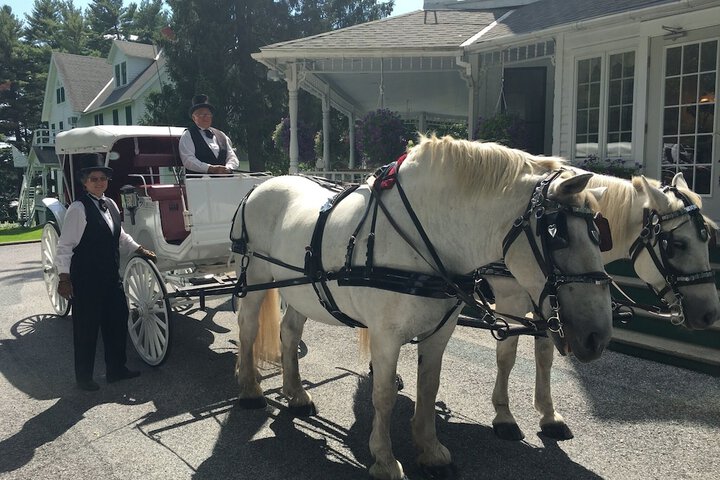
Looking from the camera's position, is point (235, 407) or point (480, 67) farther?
point (480, 67)

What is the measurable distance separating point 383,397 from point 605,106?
7332mm

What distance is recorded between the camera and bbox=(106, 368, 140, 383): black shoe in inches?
195

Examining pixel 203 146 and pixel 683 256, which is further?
pixel 203 146

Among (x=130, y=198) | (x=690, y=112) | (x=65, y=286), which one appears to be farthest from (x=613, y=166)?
(x=65, y=286)

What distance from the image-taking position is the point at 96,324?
486 centimetres

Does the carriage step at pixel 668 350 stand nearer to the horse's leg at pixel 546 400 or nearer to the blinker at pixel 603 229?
the horse's leg at pixel 546 400

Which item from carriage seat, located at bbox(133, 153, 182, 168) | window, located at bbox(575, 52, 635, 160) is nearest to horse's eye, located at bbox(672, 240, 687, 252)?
carriage seat, located at bbox(133, 153, 182, 168)

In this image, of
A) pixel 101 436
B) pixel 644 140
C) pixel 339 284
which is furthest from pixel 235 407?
pixel 644 140

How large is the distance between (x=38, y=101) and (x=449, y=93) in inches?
1567

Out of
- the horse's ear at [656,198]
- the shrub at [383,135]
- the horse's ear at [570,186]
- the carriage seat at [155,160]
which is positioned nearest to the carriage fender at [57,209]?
the carriage seat at [155,160]

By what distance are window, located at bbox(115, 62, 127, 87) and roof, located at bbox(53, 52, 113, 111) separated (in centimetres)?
340

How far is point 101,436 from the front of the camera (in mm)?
3902

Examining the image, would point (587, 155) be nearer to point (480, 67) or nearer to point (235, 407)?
point (480, 67)

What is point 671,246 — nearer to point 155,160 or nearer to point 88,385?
point 88,385
